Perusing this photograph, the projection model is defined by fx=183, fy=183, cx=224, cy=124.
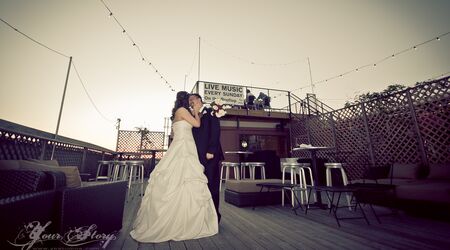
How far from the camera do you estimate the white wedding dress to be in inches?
72.9

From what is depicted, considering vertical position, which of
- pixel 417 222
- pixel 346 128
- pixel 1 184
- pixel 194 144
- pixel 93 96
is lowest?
pixel 417 222

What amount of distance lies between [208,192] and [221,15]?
21.7 ft

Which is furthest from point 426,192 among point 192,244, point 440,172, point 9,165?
point 9,165

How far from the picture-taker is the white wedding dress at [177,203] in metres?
1.85

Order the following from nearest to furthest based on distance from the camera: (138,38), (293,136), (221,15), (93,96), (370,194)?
(370,194) < (138,38) < (221,15) < (93,96) < (293,136)

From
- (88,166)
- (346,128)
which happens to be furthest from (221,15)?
(88,166)

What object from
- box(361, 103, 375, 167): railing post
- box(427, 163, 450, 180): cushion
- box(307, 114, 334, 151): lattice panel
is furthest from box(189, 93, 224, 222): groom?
box(307, 114, 334, 151): lattice panel

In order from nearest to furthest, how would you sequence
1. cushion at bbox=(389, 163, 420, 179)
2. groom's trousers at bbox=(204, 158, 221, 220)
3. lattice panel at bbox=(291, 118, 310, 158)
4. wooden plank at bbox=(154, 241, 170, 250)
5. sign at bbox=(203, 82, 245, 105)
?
wooden plank at bbox=(154, 241, 170, 250)
groom's trousers at bbox=(204, 158, 221, 220)
cushion at bbox=(389, 163, 420, 179)
sign at bbox=(203, 82, 245, 105)
lattice panel at bbox=(291, 118, 310, 158)

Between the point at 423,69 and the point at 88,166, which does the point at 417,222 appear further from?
the point at 423,69

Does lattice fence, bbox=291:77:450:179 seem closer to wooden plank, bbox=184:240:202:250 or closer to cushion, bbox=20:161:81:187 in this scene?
wooden plank, bbox=184:240:202:250

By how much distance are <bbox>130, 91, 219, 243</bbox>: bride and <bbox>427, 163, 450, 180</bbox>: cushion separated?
4.11m

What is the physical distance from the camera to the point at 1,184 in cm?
89

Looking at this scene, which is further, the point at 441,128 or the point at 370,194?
the point at 441,128

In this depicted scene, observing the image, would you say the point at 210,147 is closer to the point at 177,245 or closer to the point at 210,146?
the point at 210,146
